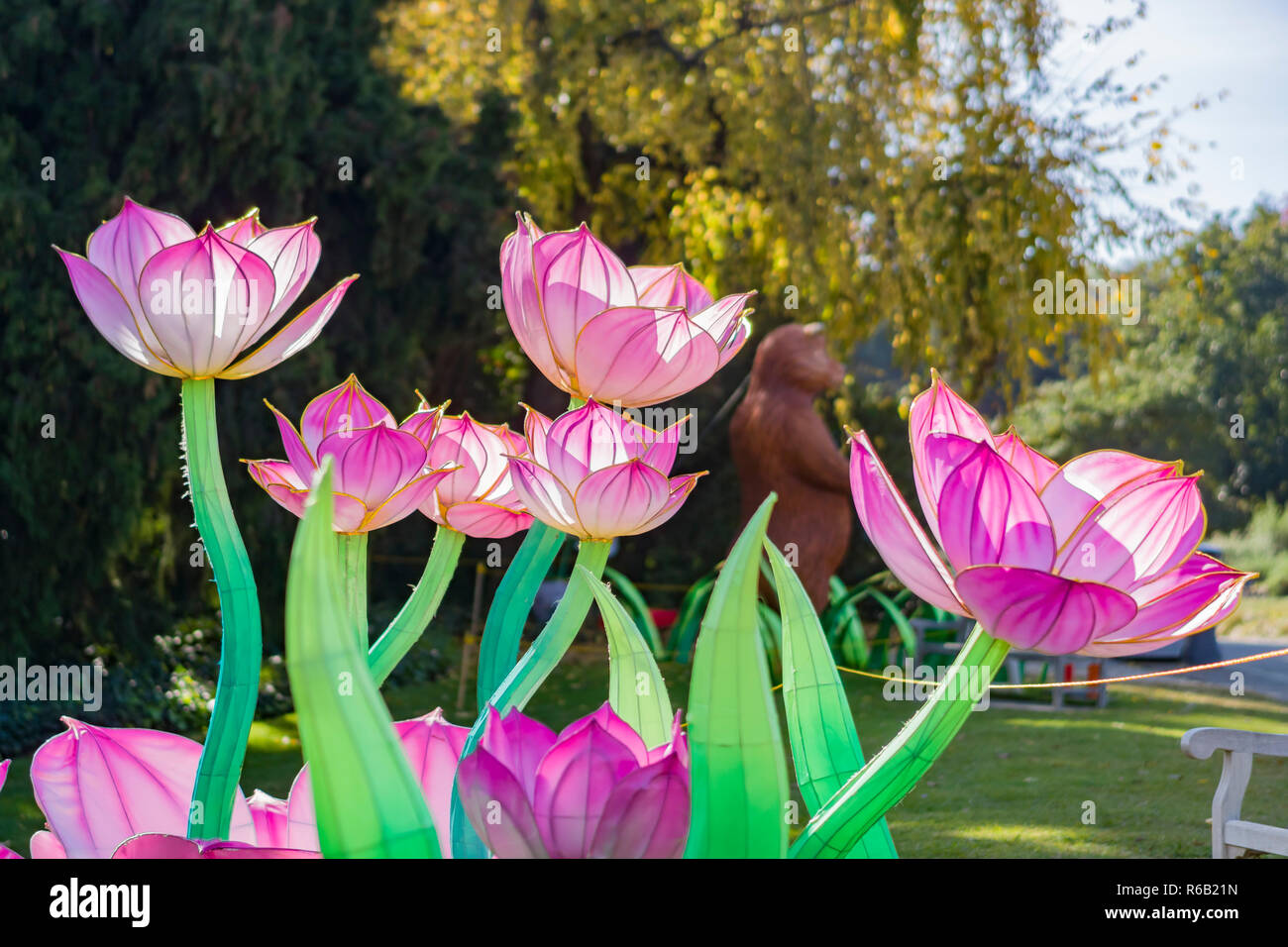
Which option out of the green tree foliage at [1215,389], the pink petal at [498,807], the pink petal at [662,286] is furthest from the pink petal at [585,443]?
the green tree foliage at [1215,389]

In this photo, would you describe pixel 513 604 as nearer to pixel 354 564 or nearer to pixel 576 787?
pixel 354 564

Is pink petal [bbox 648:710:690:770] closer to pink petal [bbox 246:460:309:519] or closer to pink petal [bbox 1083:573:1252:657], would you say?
pink petal [bbox 1083:573:1252:657]

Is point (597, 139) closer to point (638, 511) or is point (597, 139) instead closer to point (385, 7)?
point (385, 7)

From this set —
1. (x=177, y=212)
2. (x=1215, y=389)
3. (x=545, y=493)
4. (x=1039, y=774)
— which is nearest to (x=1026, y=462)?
(x=545, y=493)

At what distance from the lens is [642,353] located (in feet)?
2.28

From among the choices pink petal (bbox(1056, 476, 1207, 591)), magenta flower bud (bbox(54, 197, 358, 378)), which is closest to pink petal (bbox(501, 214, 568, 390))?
magenta flower bud (bbox(54, 197, 358, 378))

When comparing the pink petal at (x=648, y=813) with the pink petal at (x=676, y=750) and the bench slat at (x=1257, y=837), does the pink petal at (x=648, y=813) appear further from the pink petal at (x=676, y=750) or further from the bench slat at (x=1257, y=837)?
the bench slat at (x=1257, y=837)

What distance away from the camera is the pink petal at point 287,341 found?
719 mm

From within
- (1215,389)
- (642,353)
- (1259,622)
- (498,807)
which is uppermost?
(1215,389)

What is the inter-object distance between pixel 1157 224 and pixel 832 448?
172 inches

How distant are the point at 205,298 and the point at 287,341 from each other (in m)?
0.06

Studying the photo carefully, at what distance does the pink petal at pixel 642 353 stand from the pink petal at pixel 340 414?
160 mm

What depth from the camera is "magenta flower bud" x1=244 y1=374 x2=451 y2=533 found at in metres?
0.73

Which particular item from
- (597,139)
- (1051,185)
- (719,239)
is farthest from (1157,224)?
(597,139)
